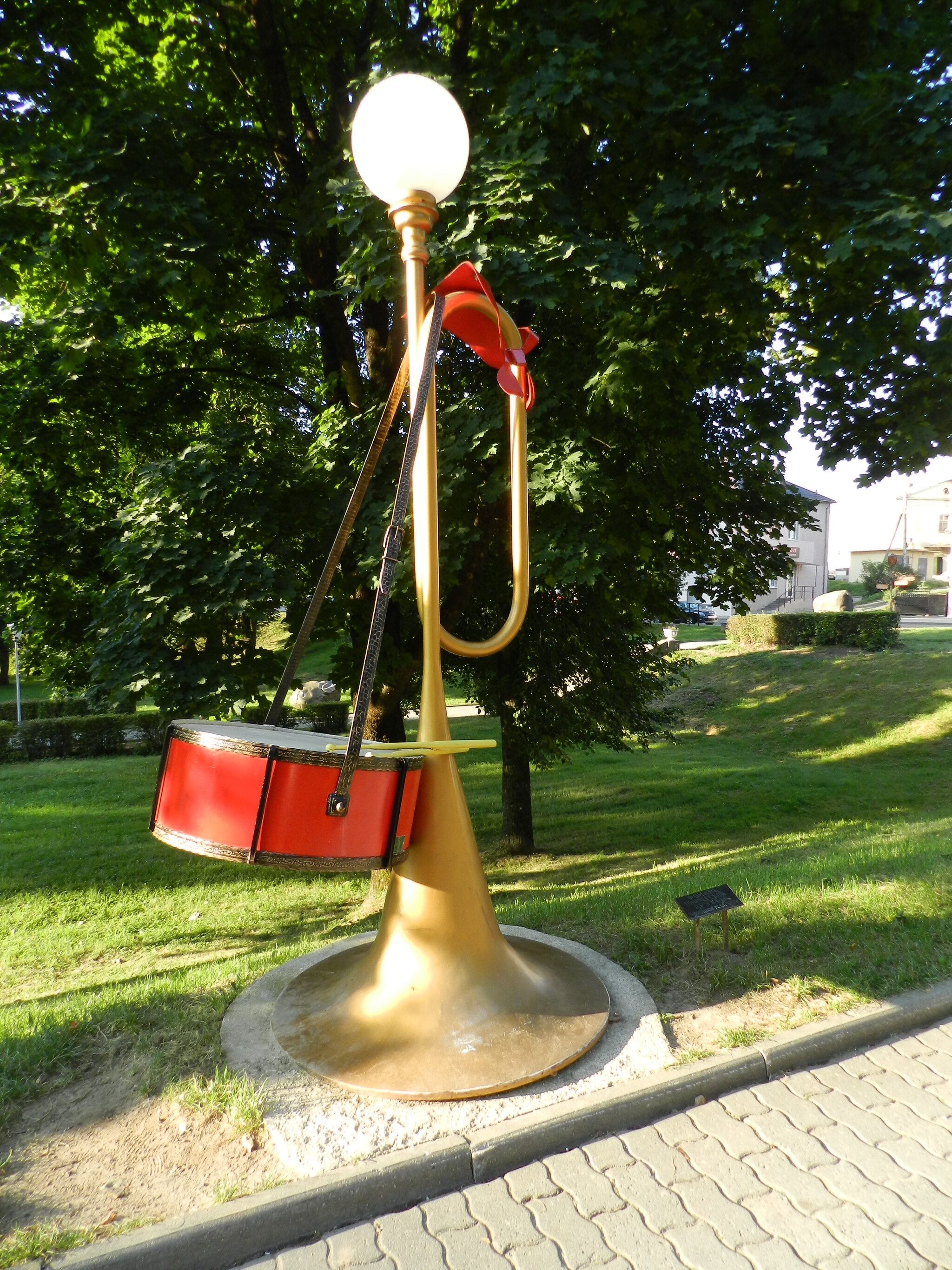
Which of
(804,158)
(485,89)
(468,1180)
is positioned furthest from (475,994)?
(485,89)

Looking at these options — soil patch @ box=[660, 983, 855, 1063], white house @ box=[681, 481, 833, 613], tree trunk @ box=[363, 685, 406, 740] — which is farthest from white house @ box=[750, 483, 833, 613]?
soil patch @ box=[660, 983, 855, 1063]

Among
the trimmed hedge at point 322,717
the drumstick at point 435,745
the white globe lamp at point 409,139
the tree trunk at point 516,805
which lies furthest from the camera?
the trimmed hedge at point 322,717

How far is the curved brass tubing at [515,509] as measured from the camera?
3518mm

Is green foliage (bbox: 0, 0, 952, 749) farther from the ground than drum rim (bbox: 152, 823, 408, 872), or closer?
farther from the ground

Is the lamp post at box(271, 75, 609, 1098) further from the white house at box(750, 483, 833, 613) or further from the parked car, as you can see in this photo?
the white house at box(750, 483, 833, 613)

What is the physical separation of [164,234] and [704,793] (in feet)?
40.8

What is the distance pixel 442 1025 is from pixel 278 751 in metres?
1.38

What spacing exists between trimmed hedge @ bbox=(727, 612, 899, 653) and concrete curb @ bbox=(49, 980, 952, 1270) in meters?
20.7

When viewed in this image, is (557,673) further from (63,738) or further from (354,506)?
(63,738)

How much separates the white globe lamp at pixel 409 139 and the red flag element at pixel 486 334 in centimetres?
35

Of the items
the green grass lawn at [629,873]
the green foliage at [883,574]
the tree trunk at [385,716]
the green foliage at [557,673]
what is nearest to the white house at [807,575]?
the green foliage at [883,574]

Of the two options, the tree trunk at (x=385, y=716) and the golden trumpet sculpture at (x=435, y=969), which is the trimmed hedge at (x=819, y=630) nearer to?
the tree trunk at (x=385, y=716)

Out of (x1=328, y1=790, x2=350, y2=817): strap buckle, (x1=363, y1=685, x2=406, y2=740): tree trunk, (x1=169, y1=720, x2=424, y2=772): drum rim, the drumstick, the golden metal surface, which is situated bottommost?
the golden metal surface

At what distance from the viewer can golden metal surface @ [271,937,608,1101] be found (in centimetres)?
303
